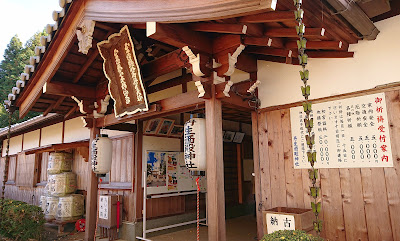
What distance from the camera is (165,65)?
507cm

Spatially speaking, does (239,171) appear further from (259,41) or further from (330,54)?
(259,41)

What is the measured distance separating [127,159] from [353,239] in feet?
17.7

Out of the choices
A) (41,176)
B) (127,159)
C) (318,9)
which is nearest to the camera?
(318,9)

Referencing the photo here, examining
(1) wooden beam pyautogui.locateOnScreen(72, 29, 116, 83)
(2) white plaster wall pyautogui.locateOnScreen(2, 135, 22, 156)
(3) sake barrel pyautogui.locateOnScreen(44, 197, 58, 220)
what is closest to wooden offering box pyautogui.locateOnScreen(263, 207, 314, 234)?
(1) wooden beam pyautogui.locateOnScreen(72, 29, 116, 83)

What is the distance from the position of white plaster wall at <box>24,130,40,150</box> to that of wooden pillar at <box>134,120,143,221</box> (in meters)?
7.23

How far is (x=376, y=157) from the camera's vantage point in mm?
3818

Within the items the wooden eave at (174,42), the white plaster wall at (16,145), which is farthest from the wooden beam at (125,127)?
the white plaster wall at (16,145)

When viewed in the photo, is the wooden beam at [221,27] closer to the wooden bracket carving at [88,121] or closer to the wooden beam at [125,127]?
the wooden beam at [125,127]

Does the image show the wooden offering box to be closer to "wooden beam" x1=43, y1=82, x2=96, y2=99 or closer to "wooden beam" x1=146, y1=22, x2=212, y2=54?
"wooden beam" x1=146, y1=22, x2=212, y2=54

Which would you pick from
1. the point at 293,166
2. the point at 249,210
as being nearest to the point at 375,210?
the point at 293,166

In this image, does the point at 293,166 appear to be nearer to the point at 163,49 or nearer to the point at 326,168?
the point at 326,168

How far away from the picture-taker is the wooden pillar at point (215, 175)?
3.85 metres

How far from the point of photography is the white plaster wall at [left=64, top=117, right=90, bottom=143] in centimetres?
929

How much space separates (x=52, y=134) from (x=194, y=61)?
9.25m
